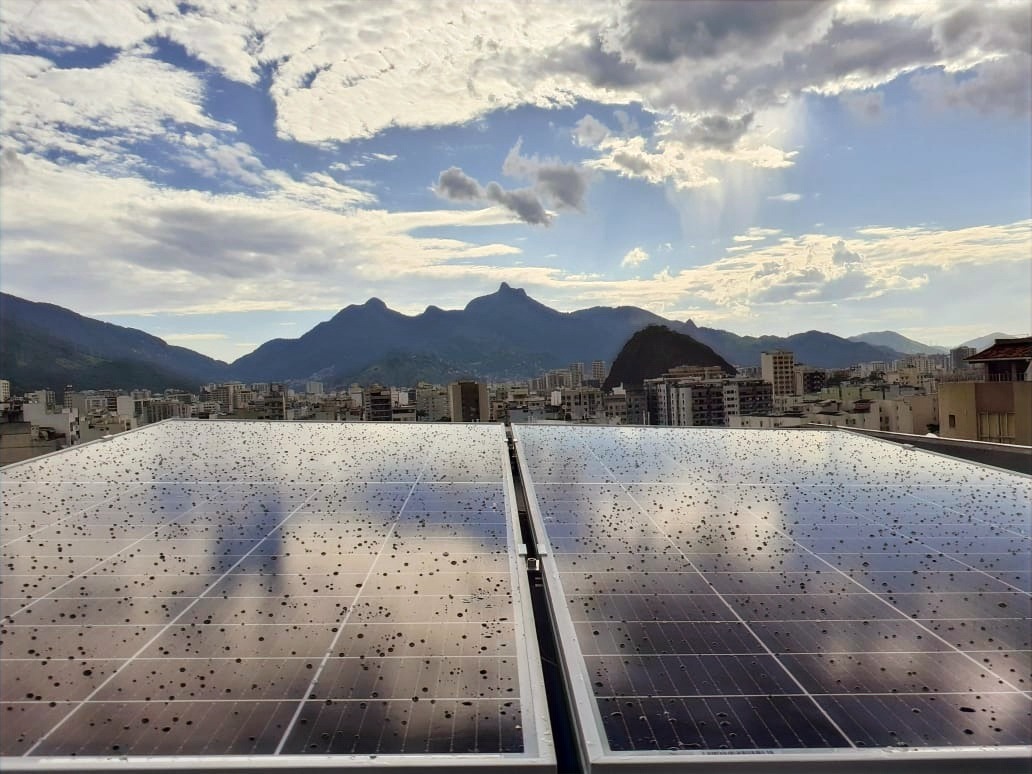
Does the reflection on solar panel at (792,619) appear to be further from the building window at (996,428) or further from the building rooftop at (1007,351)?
the building rooftop at (1007,351)

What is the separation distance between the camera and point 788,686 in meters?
5.73

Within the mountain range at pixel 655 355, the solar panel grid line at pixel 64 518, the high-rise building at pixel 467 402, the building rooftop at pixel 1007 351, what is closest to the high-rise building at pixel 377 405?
the high-rise building at pixel 467 402

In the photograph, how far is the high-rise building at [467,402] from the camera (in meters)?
94.8

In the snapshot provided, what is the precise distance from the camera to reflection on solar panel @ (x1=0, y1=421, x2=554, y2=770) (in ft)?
16.5

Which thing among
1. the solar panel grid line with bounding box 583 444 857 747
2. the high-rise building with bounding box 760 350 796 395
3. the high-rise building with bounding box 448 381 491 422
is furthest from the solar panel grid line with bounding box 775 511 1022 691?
the high-rise building with bounding box 760 350 796 395

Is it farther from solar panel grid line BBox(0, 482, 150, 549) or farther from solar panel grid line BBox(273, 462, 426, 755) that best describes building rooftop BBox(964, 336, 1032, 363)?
solar panel grid line BBox(0, 482, 150, 549)

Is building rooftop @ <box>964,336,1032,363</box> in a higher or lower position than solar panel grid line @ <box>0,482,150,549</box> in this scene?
higher

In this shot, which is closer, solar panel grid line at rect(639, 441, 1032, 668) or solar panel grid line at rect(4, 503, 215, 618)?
solar panel grid line at rect(639, 441, 1032, 668)

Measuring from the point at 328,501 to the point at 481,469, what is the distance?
5.04 metres

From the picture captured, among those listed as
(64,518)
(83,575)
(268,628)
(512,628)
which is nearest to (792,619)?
(512,628)

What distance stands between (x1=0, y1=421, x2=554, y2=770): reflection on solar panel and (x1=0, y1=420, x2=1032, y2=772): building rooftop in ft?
0.11

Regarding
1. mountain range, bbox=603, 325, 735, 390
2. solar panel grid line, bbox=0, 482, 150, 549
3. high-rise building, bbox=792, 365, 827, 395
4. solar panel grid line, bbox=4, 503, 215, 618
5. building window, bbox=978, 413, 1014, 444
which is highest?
mountain range, bbox=603, 325, 735, 390

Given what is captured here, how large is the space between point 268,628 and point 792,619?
17.8ft

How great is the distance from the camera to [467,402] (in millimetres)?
95250
